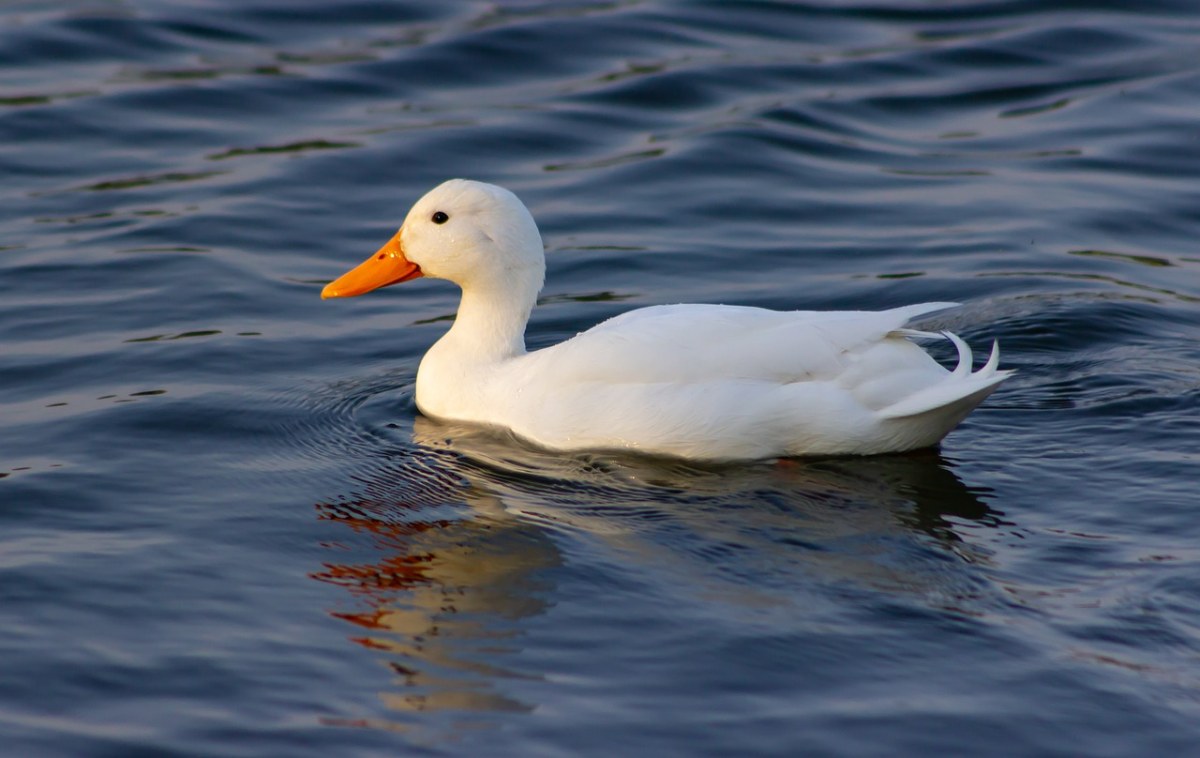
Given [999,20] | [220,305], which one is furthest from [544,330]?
[999,20]

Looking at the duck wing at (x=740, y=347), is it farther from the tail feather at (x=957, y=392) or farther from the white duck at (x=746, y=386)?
the tail feather at (x=957, y=392)

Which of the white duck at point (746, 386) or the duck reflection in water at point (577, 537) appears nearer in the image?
the duck reflection in water at point (577, 537)

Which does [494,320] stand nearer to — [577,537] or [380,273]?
[380,273]

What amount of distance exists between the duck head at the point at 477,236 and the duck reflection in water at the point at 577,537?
2.57 ft

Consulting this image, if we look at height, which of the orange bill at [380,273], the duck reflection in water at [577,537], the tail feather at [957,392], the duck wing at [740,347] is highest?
the orange bill at [380,273]

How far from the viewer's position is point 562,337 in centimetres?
859

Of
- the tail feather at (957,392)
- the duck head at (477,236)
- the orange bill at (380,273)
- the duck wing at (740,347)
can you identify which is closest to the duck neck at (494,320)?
the duck head at (477,236)

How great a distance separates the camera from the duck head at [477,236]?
729 cm

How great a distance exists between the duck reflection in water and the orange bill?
92 centimetres

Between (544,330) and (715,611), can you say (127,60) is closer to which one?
(544,330)

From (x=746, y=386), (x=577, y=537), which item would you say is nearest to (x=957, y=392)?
(x=746, y=386)

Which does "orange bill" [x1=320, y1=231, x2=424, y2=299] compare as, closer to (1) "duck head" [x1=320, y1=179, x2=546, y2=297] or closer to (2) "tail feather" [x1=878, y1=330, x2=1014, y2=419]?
(1) "duck head" [x1=320, y1=179, x2=546, y2=297]

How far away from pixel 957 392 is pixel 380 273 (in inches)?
111

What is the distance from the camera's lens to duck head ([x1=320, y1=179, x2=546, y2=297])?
7289 millimetres
